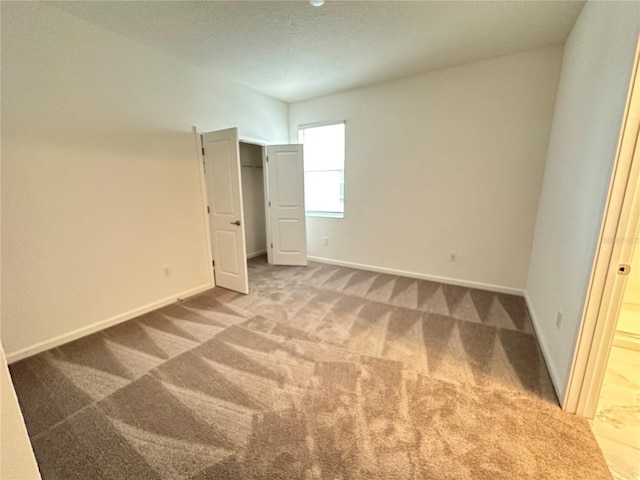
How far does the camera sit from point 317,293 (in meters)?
3.47

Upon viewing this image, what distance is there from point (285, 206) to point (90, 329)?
9.46 feet

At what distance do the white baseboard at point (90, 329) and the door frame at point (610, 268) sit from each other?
12.0 ft

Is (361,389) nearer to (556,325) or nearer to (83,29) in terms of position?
(556,325)

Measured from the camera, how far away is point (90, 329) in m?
2.58

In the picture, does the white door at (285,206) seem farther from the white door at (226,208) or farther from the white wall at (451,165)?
the white door at (226,208)

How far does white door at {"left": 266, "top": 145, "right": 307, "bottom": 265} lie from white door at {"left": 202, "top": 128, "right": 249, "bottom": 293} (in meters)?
1.22

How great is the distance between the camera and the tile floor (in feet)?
4.52

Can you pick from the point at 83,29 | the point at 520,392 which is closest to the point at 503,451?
the point at 520,392

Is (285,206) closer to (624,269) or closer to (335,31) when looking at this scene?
(335,31)

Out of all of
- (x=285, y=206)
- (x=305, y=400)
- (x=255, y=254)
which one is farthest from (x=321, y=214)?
(x=305, y=400)

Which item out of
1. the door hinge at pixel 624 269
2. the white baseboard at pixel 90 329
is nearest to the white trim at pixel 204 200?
the white baseboard at pixel 90 329

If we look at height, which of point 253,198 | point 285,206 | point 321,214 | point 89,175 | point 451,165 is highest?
point 451,165

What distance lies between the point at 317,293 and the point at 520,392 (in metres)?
2.19

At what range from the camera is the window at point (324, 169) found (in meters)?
4.39
